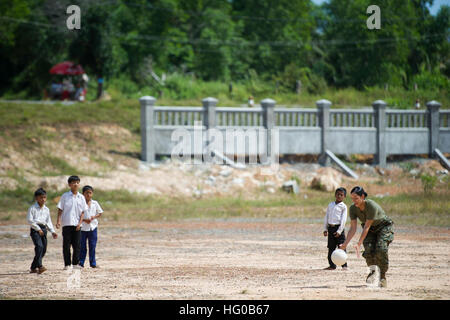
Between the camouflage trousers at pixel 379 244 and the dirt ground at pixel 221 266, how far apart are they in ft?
1.28

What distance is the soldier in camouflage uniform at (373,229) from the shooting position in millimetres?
10609

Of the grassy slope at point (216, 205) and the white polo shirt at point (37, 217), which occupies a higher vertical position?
the white polo shirt at point (37, 217)

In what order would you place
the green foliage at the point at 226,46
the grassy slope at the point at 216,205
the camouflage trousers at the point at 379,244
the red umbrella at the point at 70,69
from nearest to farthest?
the camouflage trousers at the point at 379,244, the grassy slope at the point at 216,205, the green foliage at the point at 226,46, the red umbrella at the point at 70,69

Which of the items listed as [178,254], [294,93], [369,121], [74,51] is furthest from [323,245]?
[294,93]

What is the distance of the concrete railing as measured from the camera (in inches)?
1118

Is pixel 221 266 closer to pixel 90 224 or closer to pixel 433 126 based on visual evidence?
pixel 90 224

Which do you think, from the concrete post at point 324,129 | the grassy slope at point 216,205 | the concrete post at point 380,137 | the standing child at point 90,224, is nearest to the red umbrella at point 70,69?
the grassy slope at point 216,205

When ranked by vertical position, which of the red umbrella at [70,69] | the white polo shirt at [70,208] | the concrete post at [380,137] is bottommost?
the white polo shirt at [70,208]

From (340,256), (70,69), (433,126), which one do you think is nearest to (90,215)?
(340,256)

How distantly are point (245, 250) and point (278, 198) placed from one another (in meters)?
10.4

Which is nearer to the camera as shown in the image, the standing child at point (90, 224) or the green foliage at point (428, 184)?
A: the standing child at point (90, 224)

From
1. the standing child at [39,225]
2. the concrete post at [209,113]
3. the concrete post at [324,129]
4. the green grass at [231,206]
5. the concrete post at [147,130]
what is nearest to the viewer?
the standing child at [39,225]

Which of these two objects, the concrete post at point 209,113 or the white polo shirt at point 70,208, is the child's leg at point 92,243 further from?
the concrete post at point 209,113

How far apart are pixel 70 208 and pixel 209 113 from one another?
16525 mm
